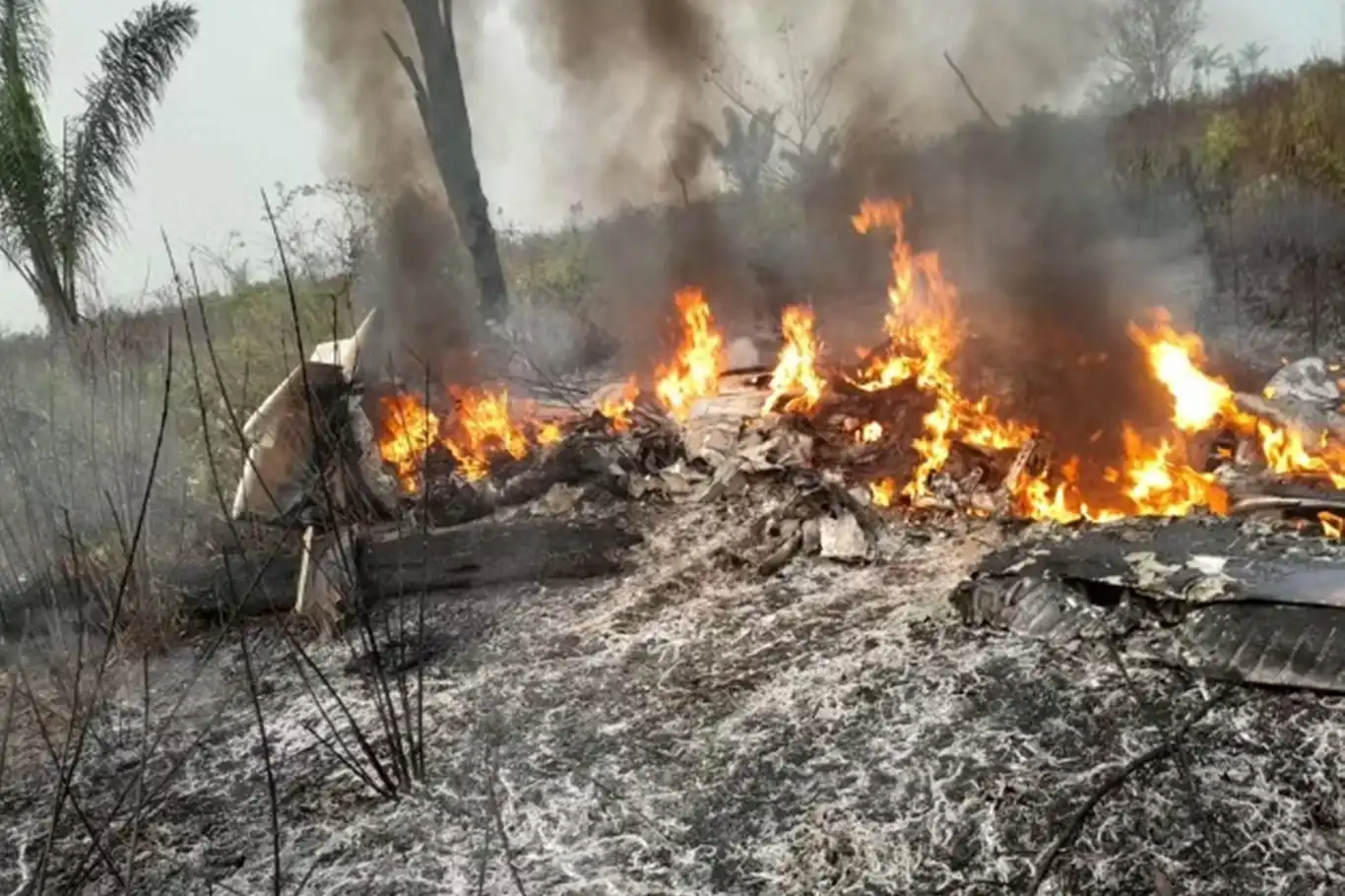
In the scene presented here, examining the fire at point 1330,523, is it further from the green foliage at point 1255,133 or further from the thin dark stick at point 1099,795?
the green foliage at point 1255,133

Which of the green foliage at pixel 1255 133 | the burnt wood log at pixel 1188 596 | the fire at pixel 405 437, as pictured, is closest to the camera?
the burnt wood log at pixel 1188 596

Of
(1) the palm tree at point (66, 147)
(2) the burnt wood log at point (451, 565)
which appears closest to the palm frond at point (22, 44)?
(1) the palm tree at point (66, 147)

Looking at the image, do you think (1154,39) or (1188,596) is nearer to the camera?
(1188,596)

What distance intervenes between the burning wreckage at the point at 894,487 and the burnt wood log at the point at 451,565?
2 centimetres

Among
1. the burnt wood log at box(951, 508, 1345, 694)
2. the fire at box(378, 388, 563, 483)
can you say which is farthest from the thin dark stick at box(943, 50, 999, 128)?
the burnt wood log at box(951, 508, 1345, 694)

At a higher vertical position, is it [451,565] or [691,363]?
[691,363]

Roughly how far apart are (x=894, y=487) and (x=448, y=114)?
9.21 meters

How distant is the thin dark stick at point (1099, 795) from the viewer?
2.68 metres

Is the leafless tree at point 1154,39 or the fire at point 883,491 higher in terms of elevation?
the leafless tree at point 1154,39

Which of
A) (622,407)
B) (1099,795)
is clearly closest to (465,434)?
(622,407)

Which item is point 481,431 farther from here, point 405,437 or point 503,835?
point 503,835

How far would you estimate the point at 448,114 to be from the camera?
1355 cm

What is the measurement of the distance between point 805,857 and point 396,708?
2.46 metres

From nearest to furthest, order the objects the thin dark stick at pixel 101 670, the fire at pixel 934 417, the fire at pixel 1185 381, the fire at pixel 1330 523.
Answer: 1. the thin dark stick at pixel 101 670
2. the fire at pixel 1330 523
3. the fire at pixel 934 417
4. the fire at pixel 1185 381
